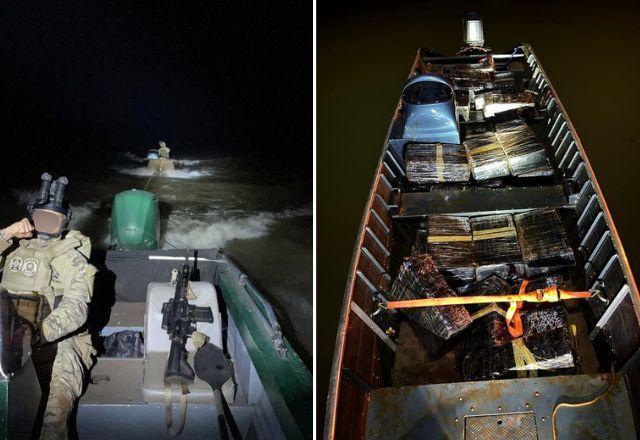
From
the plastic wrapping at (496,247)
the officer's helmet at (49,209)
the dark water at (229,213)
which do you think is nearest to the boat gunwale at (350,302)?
the plastic wrapping at (496,247)

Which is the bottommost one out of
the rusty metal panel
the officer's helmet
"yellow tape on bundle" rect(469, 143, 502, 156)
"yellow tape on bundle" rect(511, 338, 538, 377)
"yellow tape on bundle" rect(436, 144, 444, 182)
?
the rusty metal panel

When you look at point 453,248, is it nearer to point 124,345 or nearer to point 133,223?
point 124,345

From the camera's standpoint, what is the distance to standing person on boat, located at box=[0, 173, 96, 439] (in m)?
3.06

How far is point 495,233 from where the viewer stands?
13.1 feet

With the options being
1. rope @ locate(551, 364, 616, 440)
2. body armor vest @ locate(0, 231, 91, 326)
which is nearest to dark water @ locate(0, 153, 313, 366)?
body armor vest @ locate(0, 231, 91, 326)

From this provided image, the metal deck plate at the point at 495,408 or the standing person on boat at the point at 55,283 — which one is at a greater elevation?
the standing person on boat at the point at 55,283

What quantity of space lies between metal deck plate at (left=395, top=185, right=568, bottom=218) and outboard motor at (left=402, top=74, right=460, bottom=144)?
2.26 feet

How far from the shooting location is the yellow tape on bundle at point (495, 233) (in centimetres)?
396

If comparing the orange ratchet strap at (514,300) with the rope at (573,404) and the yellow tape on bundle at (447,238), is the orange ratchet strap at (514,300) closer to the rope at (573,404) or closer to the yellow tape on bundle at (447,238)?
the rope at (573,404)

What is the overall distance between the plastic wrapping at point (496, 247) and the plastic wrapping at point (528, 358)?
675 millimetres

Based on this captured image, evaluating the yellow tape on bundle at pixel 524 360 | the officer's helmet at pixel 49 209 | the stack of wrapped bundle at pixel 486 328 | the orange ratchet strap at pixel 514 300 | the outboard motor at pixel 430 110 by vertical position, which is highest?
the outboard motor at pixel 430 110

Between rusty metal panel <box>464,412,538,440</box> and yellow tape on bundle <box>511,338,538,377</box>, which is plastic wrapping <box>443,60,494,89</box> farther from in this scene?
rusty metal panel <box>464,412,538,440</box>

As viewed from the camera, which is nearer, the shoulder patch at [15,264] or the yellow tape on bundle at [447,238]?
the shoulder patch at [15,264]

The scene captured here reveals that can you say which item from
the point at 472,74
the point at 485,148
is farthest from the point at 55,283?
the point at 472,74
